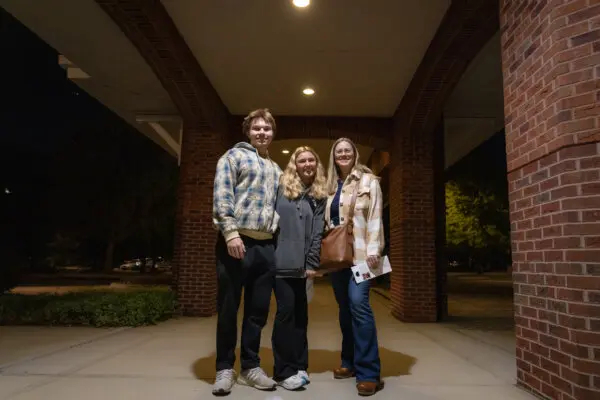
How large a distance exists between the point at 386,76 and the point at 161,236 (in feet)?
89.6

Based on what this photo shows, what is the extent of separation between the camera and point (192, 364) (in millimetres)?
4141

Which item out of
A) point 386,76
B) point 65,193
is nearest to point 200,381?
point 386,76

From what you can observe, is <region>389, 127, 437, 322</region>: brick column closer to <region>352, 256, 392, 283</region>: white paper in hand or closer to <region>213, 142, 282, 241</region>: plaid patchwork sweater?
<region>352, 256, 392, 283</region>: white paper in hand

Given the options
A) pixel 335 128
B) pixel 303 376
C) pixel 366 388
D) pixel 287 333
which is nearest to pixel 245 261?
pixel 287 333

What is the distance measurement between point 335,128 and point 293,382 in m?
6.41

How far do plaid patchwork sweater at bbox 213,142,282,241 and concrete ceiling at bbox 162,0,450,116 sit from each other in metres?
2.76

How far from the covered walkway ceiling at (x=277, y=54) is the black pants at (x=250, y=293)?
10.7 ft

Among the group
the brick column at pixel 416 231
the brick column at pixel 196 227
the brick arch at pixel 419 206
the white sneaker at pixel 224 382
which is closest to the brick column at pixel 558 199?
the white sneaker at pixel 224 382

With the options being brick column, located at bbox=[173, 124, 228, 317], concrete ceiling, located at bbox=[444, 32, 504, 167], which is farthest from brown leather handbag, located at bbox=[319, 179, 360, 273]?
brick column, located at bbox=[173, 124, 228, 317]

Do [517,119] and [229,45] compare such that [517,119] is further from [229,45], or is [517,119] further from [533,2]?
[229,45]

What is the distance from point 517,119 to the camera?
341 cm

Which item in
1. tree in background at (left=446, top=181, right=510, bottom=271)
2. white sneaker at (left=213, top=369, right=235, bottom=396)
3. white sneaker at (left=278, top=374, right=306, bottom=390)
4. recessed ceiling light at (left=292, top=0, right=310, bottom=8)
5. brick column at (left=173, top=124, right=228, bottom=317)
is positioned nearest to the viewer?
white sneaker at (left=213, top=369, right=235, bottom=396)

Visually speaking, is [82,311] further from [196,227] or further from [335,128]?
[335,128]

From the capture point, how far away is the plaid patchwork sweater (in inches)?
125
